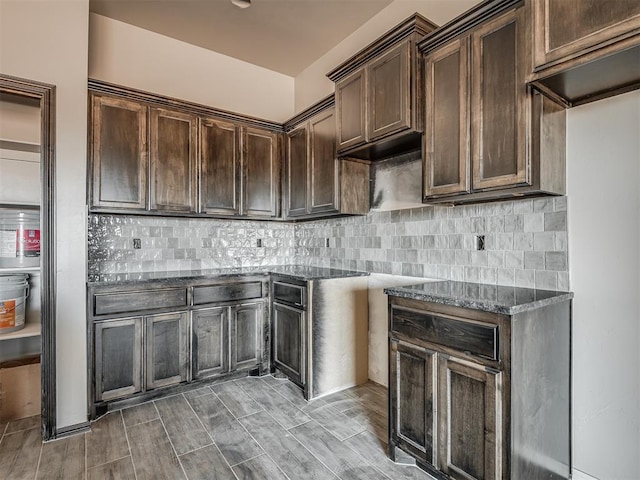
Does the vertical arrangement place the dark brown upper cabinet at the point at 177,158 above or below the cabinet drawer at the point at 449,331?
above

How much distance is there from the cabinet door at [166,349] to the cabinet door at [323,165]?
1493mm

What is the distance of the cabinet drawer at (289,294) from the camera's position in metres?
Answer: 2.79

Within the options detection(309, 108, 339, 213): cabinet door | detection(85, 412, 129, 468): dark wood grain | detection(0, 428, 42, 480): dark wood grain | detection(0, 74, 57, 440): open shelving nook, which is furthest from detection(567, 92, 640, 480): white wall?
detection(0, 74, 57, 440): open shelving nook

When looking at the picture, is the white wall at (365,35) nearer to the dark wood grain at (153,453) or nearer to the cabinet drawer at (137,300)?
the cabinet drawer at (137,300)

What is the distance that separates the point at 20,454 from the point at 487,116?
3262 mm

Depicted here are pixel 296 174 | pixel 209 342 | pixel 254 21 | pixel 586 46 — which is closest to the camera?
pixel 586 46

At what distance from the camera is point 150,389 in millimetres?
2656

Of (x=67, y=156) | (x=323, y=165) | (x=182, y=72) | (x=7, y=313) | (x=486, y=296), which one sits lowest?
(x=7, y=313)

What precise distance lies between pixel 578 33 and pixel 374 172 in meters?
1.80

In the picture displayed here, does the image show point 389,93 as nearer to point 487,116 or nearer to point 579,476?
point 487,116

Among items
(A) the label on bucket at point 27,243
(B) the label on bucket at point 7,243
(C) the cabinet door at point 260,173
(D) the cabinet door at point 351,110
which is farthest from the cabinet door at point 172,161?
(D) the cabinet door at point 351,110

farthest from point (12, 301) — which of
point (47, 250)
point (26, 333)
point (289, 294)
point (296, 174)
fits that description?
point (296, 174)

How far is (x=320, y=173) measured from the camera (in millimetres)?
3119

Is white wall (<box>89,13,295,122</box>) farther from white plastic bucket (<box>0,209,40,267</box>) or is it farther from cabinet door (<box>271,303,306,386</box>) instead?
cabinet door (<box>271,303,306,386</box>)
